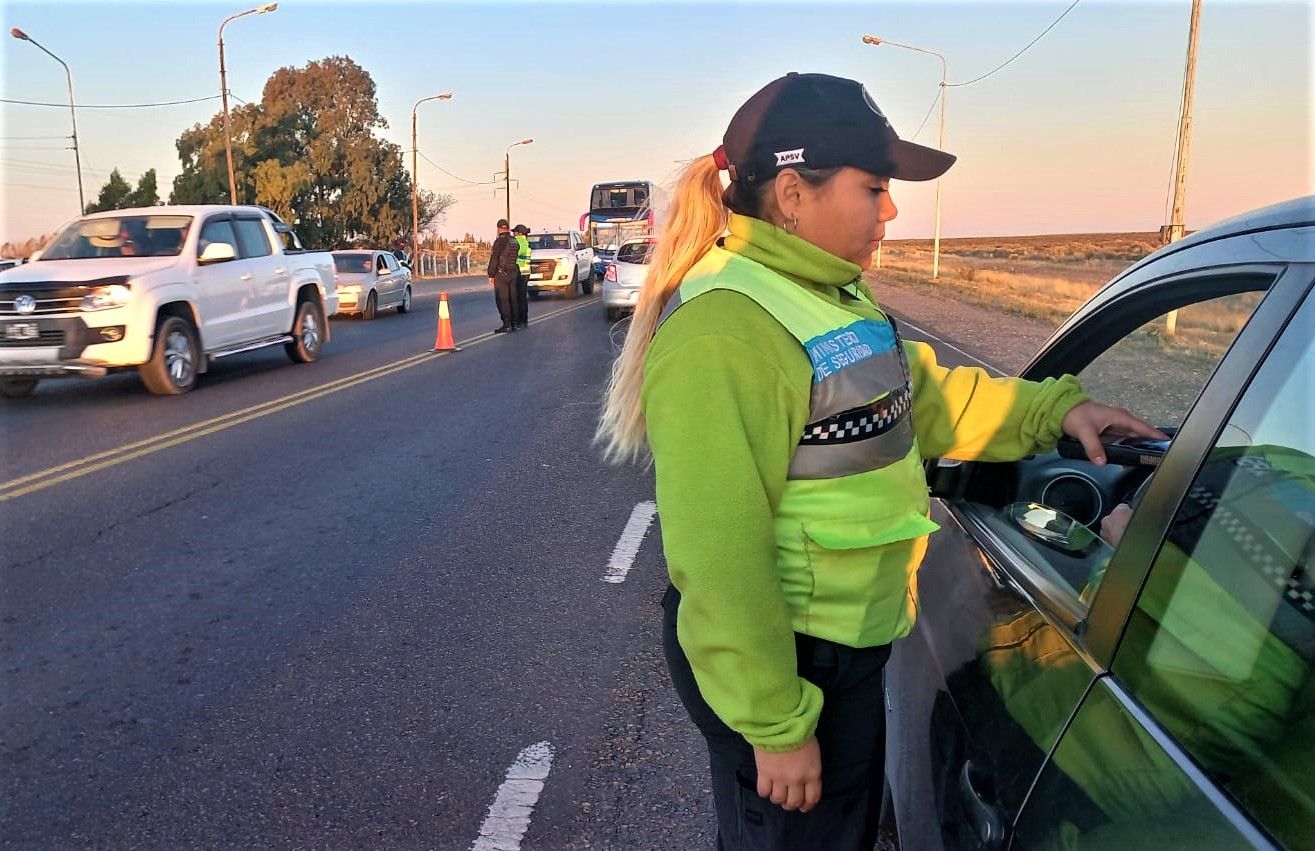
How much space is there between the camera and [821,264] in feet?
5.57

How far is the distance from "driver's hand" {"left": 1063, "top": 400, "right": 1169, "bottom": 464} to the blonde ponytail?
0.86 m

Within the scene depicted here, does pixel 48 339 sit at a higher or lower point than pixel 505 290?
lower

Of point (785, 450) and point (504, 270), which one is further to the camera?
point (504, 270)

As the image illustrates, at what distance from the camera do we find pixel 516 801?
2984 millimetres

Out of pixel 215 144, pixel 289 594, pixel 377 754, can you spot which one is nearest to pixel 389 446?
pixel 289 594

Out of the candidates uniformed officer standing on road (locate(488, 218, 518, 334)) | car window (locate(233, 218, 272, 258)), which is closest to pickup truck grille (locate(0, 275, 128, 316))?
car window (locate(233, 218, 272, 258))

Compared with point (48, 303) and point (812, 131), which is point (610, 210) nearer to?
point (48, 303)

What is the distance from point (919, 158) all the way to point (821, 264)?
0.28 metres

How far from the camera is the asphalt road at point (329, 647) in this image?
2.97 m

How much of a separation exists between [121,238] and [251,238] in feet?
5.51

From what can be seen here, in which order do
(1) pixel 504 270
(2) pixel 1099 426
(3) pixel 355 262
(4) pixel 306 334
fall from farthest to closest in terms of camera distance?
(3) pixel 355 262, (1) pixel 504 270, (4) pixel 306 334, (2) pixel 1099 426

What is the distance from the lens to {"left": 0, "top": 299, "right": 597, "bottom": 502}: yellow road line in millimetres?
6850

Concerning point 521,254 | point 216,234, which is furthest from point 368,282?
point 216,234

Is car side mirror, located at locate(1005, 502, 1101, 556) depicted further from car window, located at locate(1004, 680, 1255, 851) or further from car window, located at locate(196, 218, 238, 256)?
car window, located at locate(196, 218, 238, 256)
